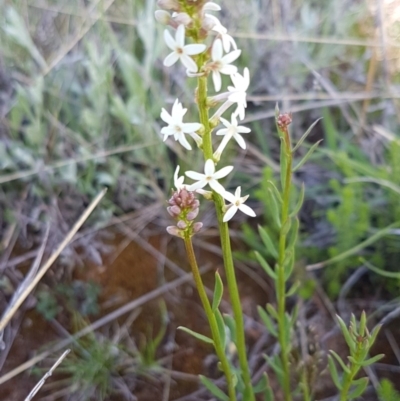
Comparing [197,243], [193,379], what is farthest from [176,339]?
[197,243]

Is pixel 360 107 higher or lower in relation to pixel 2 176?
higher

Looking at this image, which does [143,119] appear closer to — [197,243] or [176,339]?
[197,243]

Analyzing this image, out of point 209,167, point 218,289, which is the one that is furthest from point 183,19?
point 218,289

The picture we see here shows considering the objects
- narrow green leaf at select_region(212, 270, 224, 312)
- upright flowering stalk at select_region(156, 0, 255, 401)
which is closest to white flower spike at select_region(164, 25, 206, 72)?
upright flowering stalk at select_region(156, 0, 255, 401)

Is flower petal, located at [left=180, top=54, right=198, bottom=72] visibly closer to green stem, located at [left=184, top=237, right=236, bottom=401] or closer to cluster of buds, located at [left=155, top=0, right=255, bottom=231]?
cluster of buds, located at [left=155, top=0, right=255, bottom=231]

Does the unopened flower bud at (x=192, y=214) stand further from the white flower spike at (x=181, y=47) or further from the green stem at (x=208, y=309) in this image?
the white flower spike at (x=181, y=47)

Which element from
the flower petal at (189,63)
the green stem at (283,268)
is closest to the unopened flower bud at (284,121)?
the green stem at (283,268)

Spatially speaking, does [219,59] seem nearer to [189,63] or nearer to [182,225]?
[189,63]
